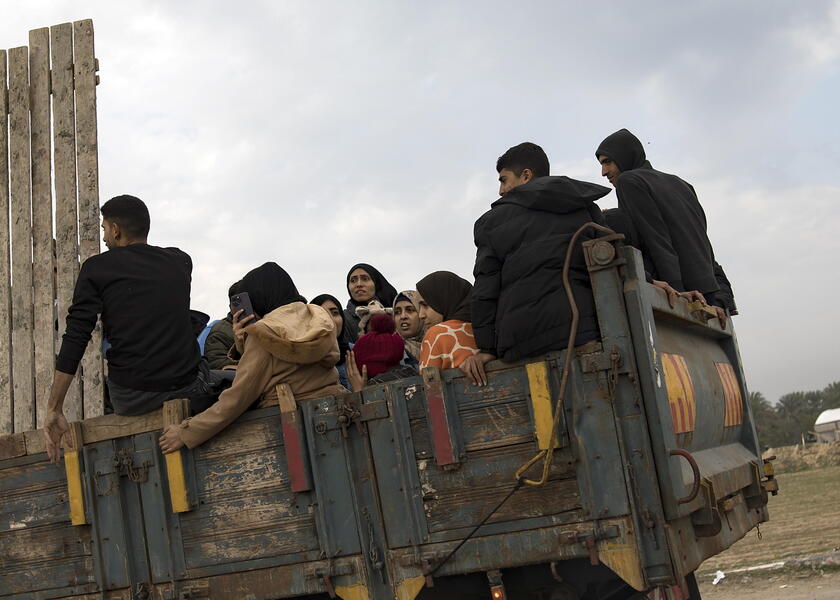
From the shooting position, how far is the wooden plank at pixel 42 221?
5.54 metres

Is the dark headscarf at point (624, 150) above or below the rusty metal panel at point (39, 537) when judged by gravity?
above

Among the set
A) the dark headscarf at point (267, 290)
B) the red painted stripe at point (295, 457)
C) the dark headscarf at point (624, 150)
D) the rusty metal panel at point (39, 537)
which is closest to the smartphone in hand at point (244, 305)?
the dark headscarf at point (267, 290)

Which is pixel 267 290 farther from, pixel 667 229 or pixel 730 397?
pixel 730 397

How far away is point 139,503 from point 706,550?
2368 millimetres

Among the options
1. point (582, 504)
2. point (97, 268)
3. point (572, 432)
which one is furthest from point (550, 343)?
point (97, 268)

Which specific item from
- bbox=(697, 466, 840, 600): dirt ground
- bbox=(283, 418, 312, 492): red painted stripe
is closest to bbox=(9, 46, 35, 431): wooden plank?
bbox=(283, 418, 312, 492): red painted stripe

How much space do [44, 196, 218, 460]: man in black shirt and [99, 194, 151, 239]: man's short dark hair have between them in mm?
31

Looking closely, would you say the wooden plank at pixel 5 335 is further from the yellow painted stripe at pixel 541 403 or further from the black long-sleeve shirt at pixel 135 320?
the yellow painted stripe at pixel 541 403

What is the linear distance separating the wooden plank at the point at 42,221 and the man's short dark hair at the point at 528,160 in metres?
2.80

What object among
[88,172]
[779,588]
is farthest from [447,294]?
[779,588]

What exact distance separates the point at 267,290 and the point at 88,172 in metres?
1.90

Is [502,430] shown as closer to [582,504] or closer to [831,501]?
[582,504]

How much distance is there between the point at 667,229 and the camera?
5.14 meters

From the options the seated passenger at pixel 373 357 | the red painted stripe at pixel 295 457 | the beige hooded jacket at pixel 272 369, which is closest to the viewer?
the red painted stripe at pixel 295 457
